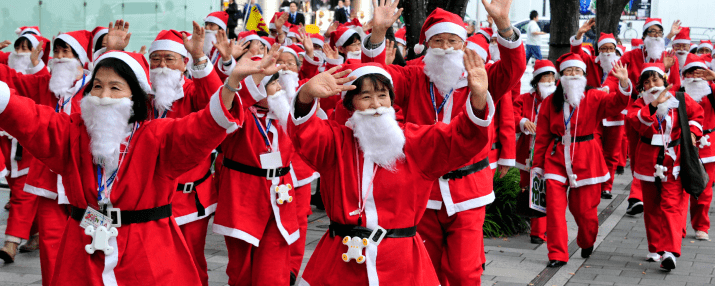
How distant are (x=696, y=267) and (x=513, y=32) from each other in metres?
4.14

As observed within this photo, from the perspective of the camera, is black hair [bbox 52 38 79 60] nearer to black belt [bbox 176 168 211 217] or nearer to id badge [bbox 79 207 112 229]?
black belt [bbox 176 168 211 217]

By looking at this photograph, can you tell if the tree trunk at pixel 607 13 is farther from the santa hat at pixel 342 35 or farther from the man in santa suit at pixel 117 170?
the man in santa suit at pixel 117 170

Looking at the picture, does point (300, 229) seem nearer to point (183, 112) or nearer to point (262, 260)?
point (262, 260)

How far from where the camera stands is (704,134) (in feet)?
30.8

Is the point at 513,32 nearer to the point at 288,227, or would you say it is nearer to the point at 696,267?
the point at 288,227

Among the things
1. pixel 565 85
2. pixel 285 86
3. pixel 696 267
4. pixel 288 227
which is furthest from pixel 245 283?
pixel 696 267

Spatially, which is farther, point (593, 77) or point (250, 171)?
Result: point (593, 77)

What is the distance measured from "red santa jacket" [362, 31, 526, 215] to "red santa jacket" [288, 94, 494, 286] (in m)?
1.16

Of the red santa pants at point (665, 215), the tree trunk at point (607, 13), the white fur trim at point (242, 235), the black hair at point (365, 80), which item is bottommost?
the red santa pants at point (665, 215)

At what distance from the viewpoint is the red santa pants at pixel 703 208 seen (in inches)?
352

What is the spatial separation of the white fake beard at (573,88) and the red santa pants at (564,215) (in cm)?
83

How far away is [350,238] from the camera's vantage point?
388cm

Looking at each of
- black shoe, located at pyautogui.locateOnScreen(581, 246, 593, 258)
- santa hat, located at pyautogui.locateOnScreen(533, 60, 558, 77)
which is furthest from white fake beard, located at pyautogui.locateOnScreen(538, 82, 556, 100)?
black shoe, located at pyautogui.locateOnScreen(581, 246, 593, 258)

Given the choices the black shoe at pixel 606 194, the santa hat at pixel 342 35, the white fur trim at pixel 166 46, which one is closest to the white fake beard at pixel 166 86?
the white fur trim at pixel 166 46
